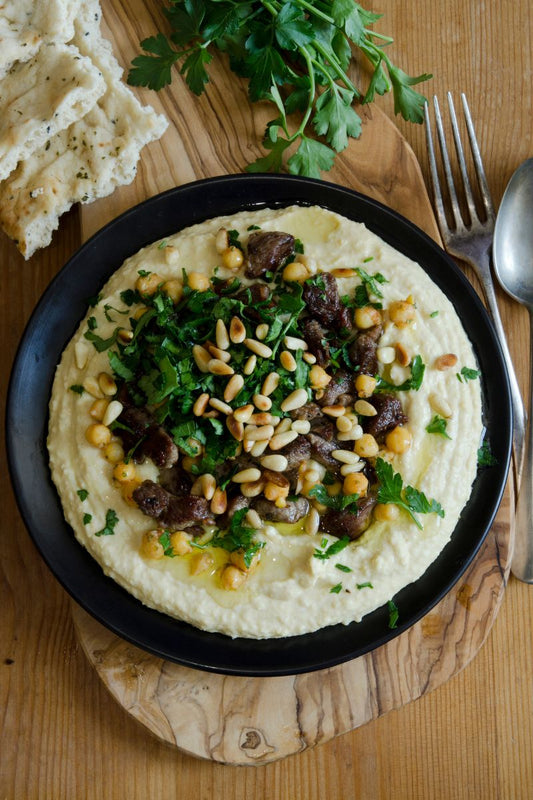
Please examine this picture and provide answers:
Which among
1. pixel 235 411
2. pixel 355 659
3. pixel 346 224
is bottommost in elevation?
pixel 355 659

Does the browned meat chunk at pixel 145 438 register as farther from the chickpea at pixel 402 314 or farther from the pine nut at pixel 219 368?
the chickpea at pixel 402 314

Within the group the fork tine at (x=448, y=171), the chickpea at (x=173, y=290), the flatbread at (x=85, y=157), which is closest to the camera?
the chickpea at (x=173, y=290)

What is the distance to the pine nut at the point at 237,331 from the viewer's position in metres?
3.77

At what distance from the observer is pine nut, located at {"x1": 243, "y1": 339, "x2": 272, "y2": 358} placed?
378cm

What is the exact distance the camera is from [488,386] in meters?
4.26

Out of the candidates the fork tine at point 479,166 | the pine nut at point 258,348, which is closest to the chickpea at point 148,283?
the pine nut at point 258,348

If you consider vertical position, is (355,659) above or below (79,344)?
below

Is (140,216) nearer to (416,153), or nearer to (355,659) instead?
(416,153)

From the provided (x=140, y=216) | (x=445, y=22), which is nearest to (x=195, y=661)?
(x=140, y=216)

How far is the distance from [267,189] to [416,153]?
44.5 inches

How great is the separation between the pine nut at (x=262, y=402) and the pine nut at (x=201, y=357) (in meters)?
0.31

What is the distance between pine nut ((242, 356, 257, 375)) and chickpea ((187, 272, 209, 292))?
495mm

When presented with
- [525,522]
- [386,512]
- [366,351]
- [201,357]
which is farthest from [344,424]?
[525,522]

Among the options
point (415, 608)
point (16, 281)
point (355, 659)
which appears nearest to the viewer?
point (415, 608)
